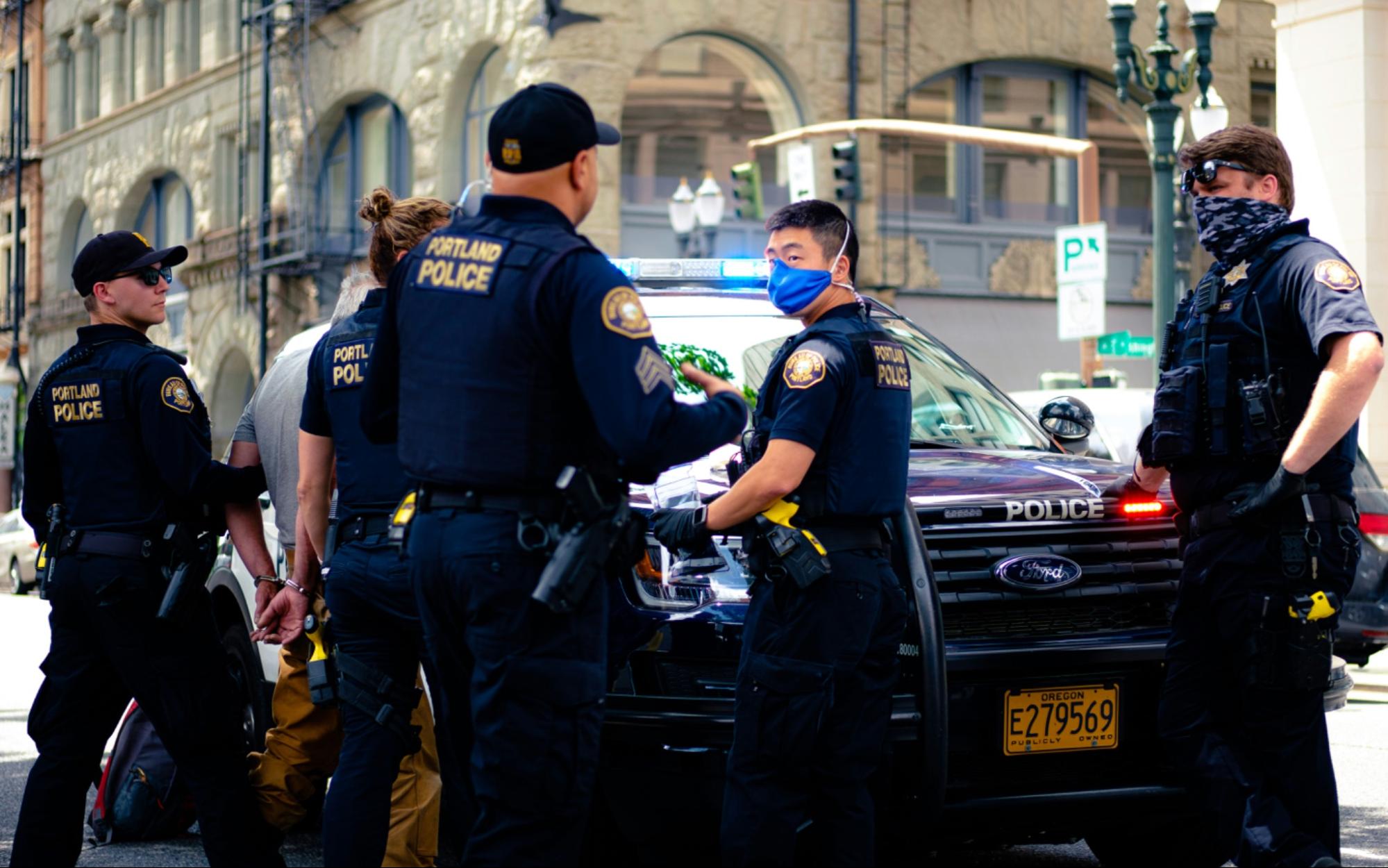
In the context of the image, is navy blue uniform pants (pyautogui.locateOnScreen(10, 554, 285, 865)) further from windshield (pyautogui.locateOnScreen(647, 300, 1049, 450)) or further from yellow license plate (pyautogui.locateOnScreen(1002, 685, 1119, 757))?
yellow license plate (pyautogui.locateOnScreen(1002, 685, 1119, 757))

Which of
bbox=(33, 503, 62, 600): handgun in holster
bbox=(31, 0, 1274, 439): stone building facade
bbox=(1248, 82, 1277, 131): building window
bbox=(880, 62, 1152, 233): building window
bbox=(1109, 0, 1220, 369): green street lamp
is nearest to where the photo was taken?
bbox=(33, 503, 62, 600): handgun in holster

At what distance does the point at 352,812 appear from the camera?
491 cm

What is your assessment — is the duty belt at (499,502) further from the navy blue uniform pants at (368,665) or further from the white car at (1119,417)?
the white car at (1119,417)

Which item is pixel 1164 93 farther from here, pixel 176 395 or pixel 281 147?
pixel 281 147

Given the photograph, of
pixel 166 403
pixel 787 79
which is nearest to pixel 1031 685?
pixel 166 403

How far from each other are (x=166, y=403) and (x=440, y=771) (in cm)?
130

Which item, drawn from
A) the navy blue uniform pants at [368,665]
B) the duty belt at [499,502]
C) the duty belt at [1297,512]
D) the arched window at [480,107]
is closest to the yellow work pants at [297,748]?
the navy blue uniform pants at [368,665]

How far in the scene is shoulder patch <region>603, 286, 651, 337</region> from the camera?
3842mm

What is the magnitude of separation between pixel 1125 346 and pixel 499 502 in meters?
16.7

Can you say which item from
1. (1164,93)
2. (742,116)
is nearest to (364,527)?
(1164,93)

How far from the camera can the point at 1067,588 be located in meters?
5.44

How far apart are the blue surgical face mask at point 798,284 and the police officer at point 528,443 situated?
117cm

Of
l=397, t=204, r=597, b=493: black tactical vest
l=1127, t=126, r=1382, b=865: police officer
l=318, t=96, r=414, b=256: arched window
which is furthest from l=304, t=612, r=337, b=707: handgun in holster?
l=318, t=96, r=414, b=256: arched window

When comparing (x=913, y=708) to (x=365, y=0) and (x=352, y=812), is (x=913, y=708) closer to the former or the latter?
(x=352, y=812)
